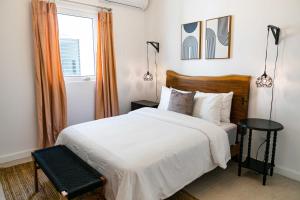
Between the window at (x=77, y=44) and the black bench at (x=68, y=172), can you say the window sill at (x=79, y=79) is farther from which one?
the black bench at (x=68, y=172)

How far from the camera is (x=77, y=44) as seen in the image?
3.45 meters

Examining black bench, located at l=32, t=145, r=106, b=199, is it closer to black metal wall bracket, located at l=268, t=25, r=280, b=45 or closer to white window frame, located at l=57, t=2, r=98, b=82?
white window frame, located at l=57, t=2, r=98, b=82

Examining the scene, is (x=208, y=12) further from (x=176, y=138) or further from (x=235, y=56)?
(x=176, y=138)

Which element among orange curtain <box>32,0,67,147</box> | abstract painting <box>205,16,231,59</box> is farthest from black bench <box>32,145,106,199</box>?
abstract painting <box>205,16,231,59</box>

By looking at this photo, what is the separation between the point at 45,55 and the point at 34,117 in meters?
0.89

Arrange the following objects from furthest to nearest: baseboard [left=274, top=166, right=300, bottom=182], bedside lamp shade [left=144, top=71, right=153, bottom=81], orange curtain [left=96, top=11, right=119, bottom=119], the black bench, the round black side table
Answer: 1. bedside lamp shade [left=144, top=71, right=153, bottom=81]
2. orange curtain [left=96, top=11, right=119, bottom=119]
3. baseboard [left=274, top=166, right=300, bottom=182]
4. the round black side table
5. the black bench

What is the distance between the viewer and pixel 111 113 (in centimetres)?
370

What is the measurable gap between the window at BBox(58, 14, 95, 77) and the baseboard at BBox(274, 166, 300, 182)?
3.02 metres

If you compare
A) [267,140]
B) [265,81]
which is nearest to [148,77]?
[265,81]

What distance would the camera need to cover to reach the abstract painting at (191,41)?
319 cm

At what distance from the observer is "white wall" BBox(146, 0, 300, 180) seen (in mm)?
2320

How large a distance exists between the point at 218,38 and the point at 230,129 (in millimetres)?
1257

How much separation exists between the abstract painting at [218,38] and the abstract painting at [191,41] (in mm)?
143

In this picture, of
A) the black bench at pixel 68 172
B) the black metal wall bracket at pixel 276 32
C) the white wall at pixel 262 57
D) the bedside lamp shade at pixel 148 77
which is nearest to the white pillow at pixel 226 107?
the white wall at pixel 262 57
